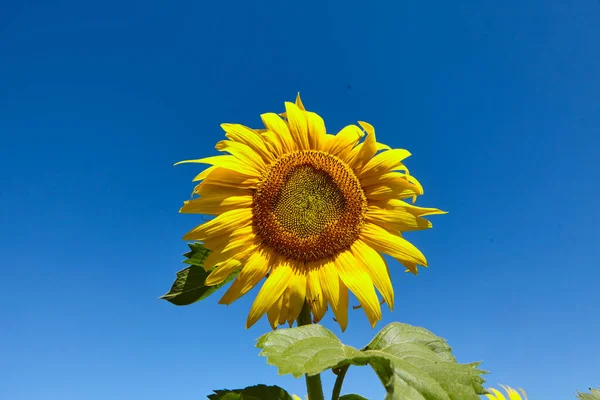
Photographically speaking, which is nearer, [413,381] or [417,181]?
[413,381]

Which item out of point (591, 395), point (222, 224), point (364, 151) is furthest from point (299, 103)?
point (591, 395)

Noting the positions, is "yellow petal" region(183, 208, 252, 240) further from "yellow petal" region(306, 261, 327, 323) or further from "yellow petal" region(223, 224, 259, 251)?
"yellow petal" region(306, 261, 327, 323)

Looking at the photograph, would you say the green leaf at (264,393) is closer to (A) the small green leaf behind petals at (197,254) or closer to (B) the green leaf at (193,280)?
(B) the green leaf at (193,280)

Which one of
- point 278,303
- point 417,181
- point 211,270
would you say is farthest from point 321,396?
point 417,181

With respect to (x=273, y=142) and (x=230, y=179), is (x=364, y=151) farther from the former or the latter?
(x=230, y=179)

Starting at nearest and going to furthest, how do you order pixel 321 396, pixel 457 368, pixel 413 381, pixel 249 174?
pixel 413 381, pixel 457 368, pixel 321 396, pixel 249 174

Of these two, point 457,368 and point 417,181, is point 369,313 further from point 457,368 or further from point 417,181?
point 417,181
